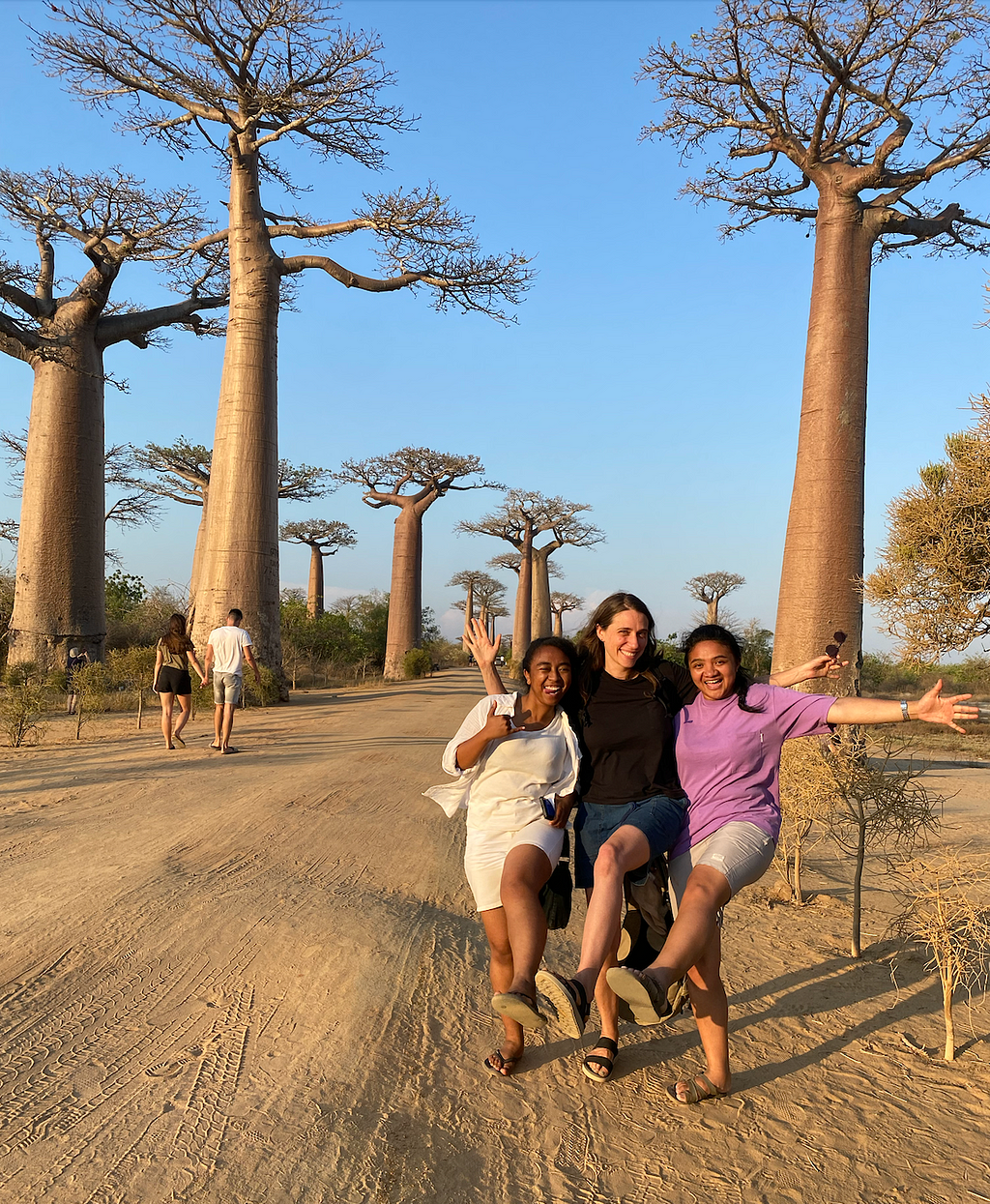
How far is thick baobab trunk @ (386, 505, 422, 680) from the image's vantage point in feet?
76.7

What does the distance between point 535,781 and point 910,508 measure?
12.9 ft

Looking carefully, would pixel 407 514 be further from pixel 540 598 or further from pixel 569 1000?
pixel 569 1000

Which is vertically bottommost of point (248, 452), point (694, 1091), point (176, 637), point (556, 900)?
point (694, 1091)

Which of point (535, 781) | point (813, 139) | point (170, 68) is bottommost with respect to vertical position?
point (535, 781)

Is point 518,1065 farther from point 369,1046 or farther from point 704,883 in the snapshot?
point 704,883

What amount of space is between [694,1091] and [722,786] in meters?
0.80

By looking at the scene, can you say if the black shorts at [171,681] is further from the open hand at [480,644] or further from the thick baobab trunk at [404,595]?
the thick baobab trunk at [404,595]

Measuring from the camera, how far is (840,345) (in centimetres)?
834

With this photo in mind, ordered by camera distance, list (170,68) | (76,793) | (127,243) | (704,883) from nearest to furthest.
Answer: (704,883)
(76,793)
(170,68)
(127,243)

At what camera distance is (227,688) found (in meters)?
7.31

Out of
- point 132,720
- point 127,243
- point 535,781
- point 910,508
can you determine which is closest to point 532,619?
point 127,243

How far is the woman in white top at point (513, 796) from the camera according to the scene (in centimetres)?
241

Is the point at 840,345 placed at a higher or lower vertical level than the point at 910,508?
higher

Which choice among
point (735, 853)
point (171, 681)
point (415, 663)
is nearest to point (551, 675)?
point (735, 853)
